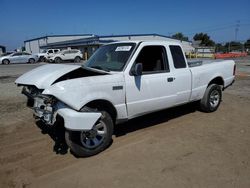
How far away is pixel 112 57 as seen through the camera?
5.12m

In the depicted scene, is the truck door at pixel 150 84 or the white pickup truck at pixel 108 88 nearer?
the white pickup truck at pixel 108 88

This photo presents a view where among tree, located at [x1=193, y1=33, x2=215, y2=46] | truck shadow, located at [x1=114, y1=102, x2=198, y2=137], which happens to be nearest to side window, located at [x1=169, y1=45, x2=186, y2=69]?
truck shadow, located at [x1=114, y1=102, x2=198, y2=137]

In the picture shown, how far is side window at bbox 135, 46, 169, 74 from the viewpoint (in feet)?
16.9

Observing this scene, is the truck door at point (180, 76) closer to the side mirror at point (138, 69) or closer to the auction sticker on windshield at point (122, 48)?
the auction sticker on windshield at point (122, 48)

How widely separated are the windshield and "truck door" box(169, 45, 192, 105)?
3.68 feet

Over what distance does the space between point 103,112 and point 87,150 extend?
2.27ft

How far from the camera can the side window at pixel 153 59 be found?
16.9ft

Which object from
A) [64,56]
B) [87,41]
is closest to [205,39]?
[87,41]

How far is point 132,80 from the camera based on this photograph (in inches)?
183

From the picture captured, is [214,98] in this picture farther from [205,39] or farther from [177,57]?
[205,39]

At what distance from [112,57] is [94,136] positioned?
168 centimetres

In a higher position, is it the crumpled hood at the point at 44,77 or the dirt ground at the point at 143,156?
the crumpled hood at the point at 44,77

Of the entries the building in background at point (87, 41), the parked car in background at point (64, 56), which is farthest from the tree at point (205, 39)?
the parked car in background at point (64, 56)

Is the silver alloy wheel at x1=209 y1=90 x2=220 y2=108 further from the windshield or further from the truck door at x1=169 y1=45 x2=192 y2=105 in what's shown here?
the windshield
